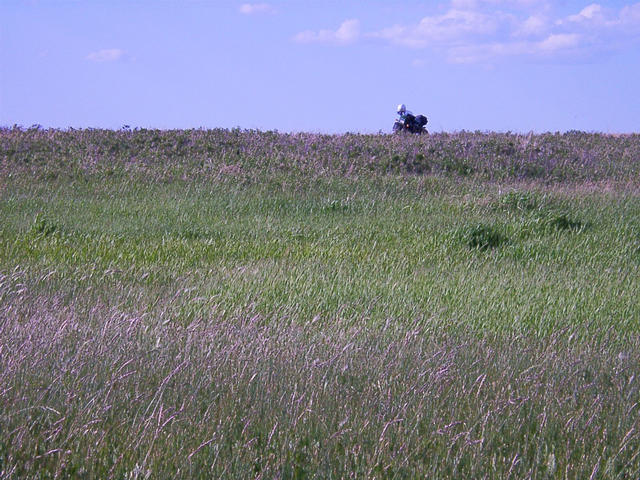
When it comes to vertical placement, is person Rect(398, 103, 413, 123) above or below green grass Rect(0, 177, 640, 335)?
above

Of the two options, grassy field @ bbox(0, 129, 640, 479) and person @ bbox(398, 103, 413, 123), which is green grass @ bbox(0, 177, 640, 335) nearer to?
grassy field @ bbox(0, 129, 640, 479)

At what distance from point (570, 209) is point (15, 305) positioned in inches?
358

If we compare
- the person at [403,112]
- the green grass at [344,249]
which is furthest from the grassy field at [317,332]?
the person at [403,112]

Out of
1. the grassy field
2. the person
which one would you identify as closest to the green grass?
the grassy field

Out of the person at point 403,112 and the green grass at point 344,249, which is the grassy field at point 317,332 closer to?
the green grass at point 344,249

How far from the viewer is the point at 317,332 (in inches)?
209

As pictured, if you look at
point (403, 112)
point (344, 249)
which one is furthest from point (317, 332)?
point (403, 112)

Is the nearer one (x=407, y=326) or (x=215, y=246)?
(x=407, y=326)

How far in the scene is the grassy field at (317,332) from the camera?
341 centimetres

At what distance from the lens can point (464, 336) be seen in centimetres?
532

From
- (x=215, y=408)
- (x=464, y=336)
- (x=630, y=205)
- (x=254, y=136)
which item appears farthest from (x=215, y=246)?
(x=254, y=136)

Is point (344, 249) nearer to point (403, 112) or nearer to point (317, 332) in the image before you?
Answer: point (317, 332)

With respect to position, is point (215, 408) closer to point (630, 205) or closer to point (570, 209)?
point (570, 209)

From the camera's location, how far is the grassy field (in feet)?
11.2
